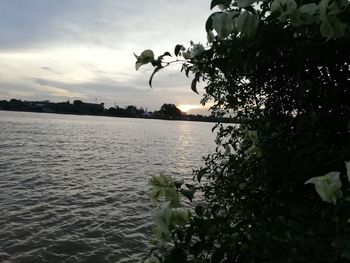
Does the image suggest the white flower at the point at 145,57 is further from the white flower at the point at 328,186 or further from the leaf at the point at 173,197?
the white flower at the point at 328,186

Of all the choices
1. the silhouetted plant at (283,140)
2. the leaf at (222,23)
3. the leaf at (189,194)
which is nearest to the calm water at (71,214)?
the silhouetted plant at (283,140)

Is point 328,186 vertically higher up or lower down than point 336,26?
lower down

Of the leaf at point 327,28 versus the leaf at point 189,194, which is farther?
the leaf at point 189,194

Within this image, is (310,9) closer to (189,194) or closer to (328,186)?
(328,186)

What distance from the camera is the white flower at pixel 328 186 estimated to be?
1405mm

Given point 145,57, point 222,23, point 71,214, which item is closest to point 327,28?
point 222,23

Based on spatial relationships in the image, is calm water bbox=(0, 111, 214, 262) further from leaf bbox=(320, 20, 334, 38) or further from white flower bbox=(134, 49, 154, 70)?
leaf bbox=(320, 20, 334, 38)

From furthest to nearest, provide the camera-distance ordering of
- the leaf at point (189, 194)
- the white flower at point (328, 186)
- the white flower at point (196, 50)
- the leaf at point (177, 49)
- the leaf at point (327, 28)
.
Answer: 1. the white flower at point (196, 50)
2. the leaf at point (177, 49)
3. the leaf at point (189, 194)
4. the leaf at point (327, 28)
5. the white flower at point (328, 186)

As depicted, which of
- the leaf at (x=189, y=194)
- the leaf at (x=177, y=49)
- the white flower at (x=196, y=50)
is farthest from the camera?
the white flower at (x=196, y=50)

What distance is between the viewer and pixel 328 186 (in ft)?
4.63

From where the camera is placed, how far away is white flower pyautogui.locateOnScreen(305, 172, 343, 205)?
55.3 inches

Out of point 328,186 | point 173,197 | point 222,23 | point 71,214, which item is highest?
point 222,23

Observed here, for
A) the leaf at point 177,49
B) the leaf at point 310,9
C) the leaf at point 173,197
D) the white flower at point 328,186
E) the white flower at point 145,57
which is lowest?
the leaf at point 173,197

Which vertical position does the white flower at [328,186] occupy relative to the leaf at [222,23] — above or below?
below
